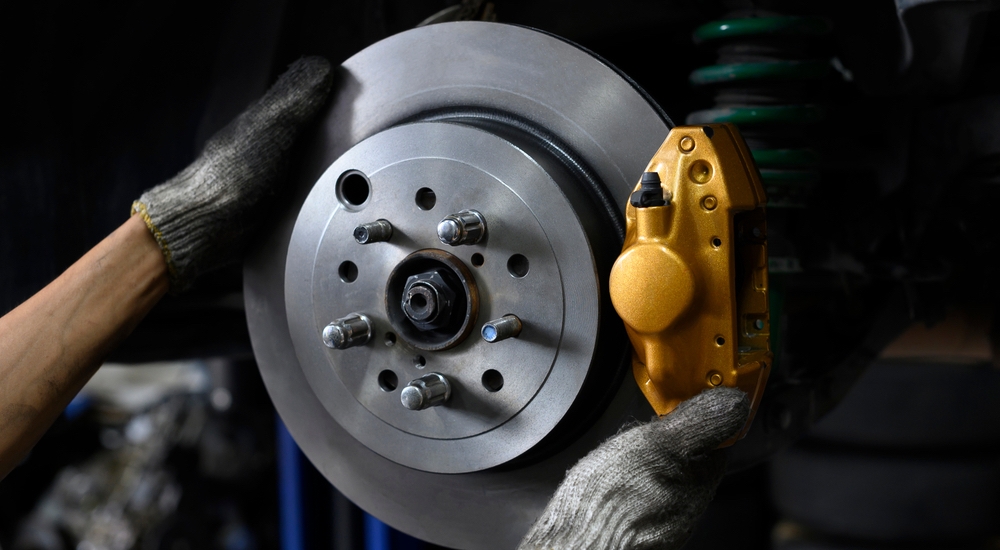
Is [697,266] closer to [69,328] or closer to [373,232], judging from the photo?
[373,232]

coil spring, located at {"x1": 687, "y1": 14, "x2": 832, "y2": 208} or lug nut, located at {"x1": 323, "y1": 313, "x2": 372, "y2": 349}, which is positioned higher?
coil spring, located at {"x1": 687, "y1": 14, "x2": 832, "y2": 208}

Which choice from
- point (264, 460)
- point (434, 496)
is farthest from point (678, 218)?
point (264, 460)

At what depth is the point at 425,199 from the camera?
55cm

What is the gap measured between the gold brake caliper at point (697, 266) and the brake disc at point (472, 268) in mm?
36

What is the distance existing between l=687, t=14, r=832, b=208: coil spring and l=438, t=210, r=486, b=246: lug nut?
23cm

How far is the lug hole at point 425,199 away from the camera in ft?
1.80

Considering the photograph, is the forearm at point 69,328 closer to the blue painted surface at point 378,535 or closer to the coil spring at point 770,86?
the coil spring at point 770,86

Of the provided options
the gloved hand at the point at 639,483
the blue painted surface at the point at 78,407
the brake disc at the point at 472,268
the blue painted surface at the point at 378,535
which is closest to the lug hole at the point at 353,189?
the brake disc at the point at 472,268

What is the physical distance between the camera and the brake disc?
20.1 inches

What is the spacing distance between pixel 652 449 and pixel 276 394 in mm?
359

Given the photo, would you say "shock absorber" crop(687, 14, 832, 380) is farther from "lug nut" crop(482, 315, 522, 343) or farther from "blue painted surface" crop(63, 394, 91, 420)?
"blue painted surface" crop(63, 394, 91, 420)

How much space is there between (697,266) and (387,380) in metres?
0.24

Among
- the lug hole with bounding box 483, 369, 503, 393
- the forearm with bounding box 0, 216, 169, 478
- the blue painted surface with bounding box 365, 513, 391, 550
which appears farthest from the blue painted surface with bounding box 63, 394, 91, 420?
the lug hole with bounding box 483, 369, 503, 393

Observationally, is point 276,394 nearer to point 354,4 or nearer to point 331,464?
point 331,464
